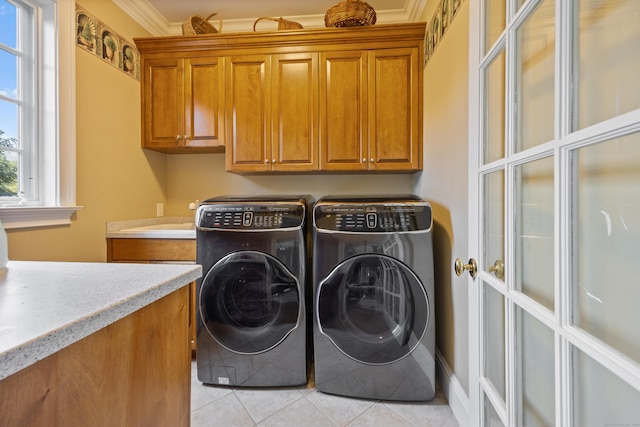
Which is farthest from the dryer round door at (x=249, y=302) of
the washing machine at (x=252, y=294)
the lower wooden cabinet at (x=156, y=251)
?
the lower wooden cabinet at (x=156, y=251)

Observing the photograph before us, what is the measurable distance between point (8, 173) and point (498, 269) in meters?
2.18

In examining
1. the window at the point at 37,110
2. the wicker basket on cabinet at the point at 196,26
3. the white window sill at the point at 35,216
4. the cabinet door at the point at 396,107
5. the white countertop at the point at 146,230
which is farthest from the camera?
the wicker basket on cabinet at the point at 196,26

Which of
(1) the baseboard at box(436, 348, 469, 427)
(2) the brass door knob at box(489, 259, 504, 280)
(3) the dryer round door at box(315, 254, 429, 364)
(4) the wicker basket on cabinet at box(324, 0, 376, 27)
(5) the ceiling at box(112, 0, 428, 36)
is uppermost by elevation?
(5) the ceiling at box(112, 0, 428, 36)

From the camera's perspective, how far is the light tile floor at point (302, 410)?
4.45 feet

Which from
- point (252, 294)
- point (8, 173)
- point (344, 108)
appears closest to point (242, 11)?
point (344, 108)

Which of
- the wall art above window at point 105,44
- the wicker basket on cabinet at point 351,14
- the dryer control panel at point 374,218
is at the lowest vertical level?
the dryer control panel at point 374,218

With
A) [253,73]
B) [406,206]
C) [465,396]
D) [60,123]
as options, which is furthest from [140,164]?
[465,396]

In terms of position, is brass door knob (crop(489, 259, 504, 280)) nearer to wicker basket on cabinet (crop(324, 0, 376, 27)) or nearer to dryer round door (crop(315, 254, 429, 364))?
dryer round door (crop(315, 254, 429, 364))

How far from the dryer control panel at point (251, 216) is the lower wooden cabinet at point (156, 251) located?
13.3 inches

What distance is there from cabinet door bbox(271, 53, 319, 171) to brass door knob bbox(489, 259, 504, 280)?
1373 millimetres

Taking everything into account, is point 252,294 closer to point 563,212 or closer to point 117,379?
point 117,379

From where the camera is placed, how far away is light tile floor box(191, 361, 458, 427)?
53.4 inches

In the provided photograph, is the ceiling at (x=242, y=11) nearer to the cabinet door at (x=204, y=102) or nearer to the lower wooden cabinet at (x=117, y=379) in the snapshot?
the cabinet door at (x=204, y=102)

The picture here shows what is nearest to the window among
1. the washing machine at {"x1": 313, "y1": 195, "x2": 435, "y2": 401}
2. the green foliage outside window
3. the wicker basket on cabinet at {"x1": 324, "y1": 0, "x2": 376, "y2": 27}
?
the green foliage outside window
